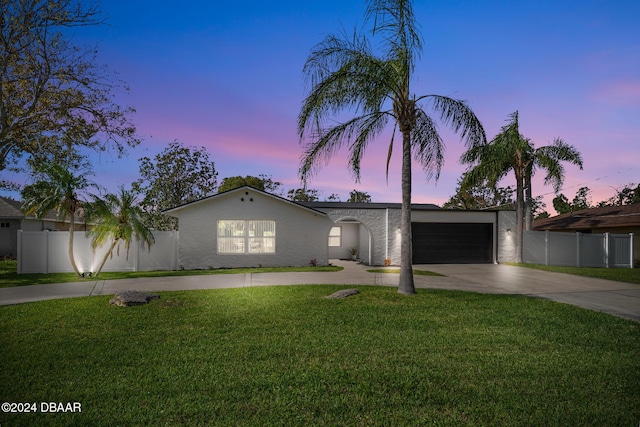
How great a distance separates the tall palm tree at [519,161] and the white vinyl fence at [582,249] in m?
1.61

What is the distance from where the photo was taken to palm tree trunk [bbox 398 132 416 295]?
935 cm

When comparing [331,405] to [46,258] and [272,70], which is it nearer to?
[272,70]

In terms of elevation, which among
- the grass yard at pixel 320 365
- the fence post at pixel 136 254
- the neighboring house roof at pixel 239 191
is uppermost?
the neighboring house roof at pixel 239 191

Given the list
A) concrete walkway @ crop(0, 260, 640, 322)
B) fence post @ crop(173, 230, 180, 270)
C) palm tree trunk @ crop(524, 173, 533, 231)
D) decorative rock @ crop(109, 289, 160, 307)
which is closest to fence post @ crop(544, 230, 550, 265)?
palm tree trunk @ crop(524, 173, 533, 231)

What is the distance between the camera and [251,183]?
33.6 m

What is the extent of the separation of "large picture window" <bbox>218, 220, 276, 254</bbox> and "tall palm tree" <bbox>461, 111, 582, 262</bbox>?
1040cm

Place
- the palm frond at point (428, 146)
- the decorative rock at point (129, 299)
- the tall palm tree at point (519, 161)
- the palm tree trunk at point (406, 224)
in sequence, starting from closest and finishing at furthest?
1. the decorative rock at point (129, 299)
2. the palm tree trunk at point (406, 224)
3. the palm frond at point (428, 146)
4. the tall palm tree at point (519, 161)

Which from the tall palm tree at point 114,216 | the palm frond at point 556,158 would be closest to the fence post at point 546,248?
the palm frond at point 556,158

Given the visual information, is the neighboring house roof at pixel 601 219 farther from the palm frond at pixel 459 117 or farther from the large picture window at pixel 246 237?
the large picture window at pixel 246 237

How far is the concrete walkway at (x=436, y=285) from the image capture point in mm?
9133

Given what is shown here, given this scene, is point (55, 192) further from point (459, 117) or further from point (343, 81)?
point (459, 117)

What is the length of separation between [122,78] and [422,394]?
15195 millimetres

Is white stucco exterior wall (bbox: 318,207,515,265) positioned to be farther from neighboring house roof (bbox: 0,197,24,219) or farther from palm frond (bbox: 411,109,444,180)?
neighboring house roof (bbox: 0,197,24,219)

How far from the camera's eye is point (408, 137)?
955cm
